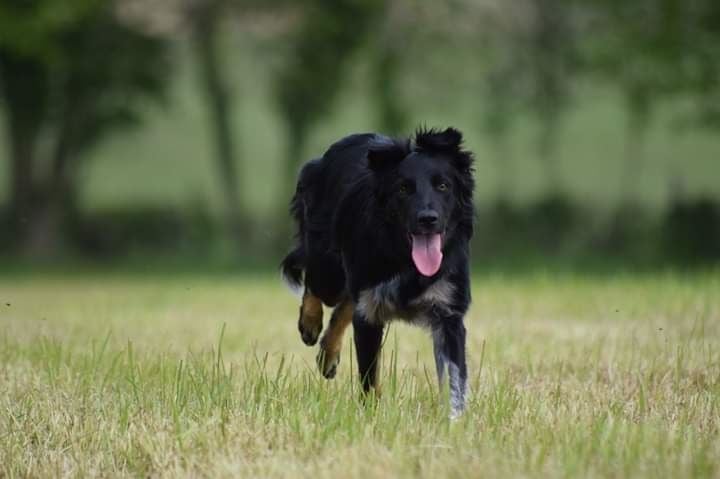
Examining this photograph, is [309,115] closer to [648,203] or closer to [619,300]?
[648,203]

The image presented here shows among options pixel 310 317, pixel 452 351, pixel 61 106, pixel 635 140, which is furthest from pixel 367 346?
pixel 635 140

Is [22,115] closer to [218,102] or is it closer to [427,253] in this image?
[218,102]

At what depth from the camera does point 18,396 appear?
697 cm

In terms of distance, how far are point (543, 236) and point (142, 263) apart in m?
8.68

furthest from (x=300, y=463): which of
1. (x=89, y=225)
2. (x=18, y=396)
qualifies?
(x=89, y=225)

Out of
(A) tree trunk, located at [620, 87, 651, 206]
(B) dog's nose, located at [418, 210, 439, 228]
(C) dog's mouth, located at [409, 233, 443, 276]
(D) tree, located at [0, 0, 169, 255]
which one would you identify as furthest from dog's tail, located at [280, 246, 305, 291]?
(D) tree, located at [0, 0, 169, 255]

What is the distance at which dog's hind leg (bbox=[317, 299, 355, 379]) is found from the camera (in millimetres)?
7582

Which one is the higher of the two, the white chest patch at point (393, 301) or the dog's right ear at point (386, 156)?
the dog's right ear at point (386, 156)

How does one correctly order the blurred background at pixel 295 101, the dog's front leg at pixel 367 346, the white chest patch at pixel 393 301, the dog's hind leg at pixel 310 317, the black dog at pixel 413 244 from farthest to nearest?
1. the blurred background at pixel 295 101
2. the dog's hind leg at pixel 310 317
3. the dog's front leg at pixel 367 346
4. the white chest patch at pixel 393 301
5. the black dog at pixel 413 244

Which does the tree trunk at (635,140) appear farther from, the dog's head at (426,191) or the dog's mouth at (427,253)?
the dog's mouth at (427,253)

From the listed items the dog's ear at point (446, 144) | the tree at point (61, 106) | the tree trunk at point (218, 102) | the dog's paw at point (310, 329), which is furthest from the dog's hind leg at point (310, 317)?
the tree trunk at point (218, 102)

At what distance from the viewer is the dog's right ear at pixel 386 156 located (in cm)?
654

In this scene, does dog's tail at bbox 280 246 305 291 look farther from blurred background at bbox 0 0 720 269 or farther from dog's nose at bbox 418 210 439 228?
blurred background at bbox 0 0 720 269

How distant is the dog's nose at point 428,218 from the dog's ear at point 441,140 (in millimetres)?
492
